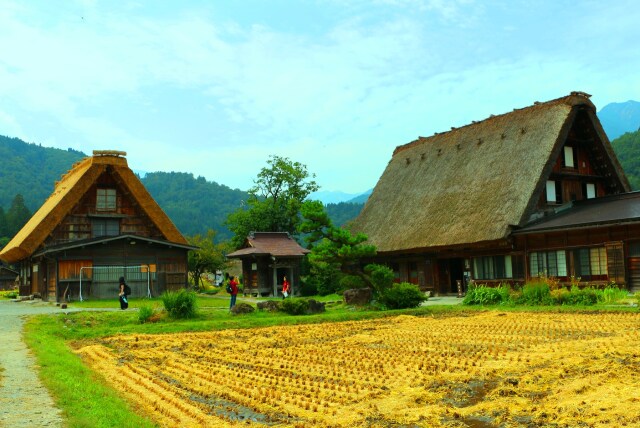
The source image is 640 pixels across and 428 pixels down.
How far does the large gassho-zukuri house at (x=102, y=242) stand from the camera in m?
31.5

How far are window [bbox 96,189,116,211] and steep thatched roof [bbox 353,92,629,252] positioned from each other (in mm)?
16025

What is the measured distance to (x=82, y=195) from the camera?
34188 mm

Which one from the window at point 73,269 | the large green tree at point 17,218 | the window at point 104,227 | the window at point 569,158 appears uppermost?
the large green tree at point 17,218

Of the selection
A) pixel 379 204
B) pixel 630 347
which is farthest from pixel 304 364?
pixel 379 204

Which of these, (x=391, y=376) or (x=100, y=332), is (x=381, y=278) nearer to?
(x=100, y=332)

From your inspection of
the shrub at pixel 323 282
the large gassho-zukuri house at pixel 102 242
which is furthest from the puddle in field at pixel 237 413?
the shrub at pixel 323 282

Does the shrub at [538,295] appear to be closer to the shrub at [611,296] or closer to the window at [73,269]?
the shrub at [611,296]

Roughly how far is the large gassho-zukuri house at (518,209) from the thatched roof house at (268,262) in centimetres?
542

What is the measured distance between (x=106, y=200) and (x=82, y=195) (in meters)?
1.68

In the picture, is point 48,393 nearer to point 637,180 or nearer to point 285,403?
point 285,403

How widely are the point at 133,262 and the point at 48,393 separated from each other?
25.7m

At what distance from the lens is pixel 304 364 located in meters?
10.7

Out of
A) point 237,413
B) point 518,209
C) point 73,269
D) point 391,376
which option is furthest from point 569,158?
point 237,413

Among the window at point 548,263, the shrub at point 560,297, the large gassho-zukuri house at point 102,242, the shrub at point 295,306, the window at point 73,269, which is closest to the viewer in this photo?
the shrub at point 560,297
